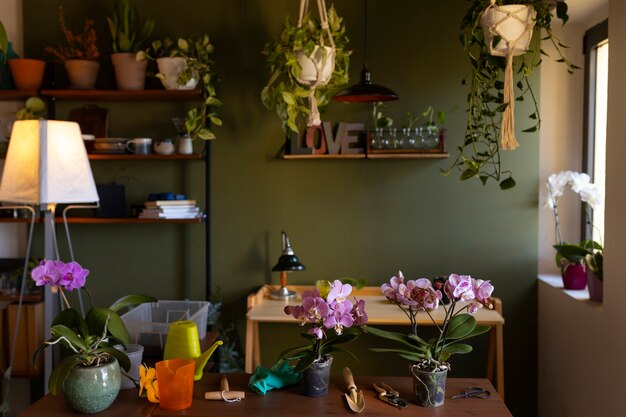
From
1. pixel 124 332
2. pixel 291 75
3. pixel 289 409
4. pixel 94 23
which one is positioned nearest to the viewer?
pixel 289 409

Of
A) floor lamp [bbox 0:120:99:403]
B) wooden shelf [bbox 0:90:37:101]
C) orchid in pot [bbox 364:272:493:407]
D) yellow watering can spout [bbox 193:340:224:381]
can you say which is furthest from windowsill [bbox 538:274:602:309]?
wooden shelf [bbox 0:90:37:101]

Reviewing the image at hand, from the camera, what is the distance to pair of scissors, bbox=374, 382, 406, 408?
6.87 feet

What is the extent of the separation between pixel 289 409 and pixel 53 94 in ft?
8.43

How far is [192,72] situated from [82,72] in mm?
Result: 656

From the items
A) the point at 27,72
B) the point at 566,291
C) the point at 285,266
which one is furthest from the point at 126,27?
the point at 566,291

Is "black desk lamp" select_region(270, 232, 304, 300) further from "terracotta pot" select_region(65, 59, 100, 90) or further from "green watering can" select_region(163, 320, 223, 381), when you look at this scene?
"terracotta pot" select_region(65, 59, 100, 90)

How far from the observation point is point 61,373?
202cm

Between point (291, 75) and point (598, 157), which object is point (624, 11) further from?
point (291, 75)

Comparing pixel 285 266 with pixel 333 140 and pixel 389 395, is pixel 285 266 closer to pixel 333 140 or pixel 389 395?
pixel 333 140

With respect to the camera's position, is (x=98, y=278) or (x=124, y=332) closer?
(x=124, y=332)

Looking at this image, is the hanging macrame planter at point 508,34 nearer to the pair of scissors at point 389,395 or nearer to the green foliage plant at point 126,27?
the pair of scissors at point 389,395

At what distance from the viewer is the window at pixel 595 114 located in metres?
3.58

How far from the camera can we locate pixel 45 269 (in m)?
2.18

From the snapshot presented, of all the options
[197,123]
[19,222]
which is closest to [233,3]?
[197,123]
